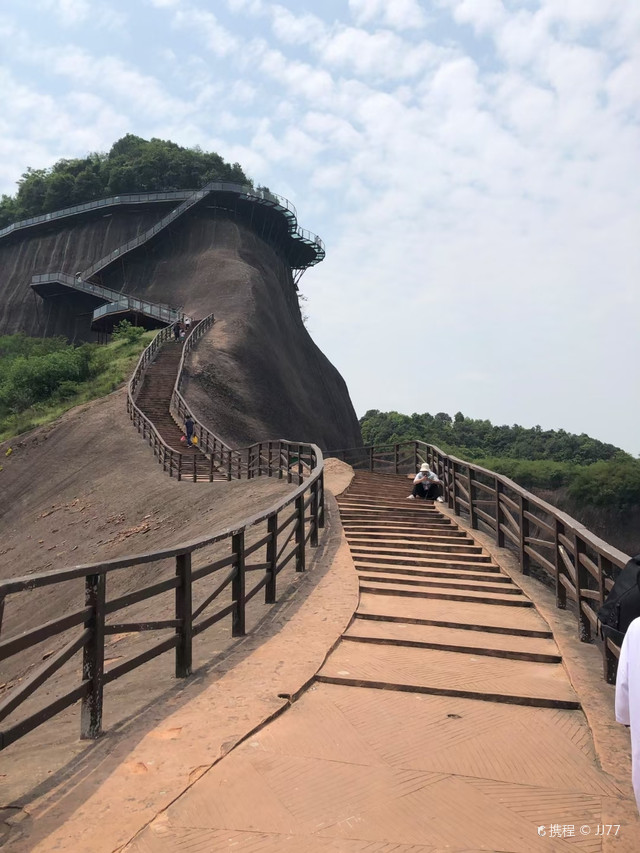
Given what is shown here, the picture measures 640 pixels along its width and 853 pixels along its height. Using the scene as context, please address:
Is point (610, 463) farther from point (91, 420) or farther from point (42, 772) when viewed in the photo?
point (42, 772)

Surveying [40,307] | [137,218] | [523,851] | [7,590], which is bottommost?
[523,851]

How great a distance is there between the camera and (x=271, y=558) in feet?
24.1

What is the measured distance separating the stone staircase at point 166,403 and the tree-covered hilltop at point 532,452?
91.4 ft

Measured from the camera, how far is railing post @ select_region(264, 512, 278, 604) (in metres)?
7.33

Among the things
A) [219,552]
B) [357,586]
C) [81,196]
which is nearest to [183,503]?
[219,552]

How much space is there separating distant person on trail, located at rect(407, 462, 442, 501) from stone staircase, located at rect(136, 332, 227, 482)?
7.84 meters

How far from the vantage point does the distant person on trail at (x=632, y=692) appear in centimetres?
248

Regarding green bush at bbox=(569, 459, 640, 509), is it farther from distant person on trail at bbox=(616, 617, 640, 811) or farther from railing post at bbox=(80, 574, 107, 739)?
distant person on trail at bbox=(616, 617, 640, 811)

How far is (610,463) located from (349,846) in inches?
1948

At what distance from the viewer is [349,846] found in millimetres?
2922

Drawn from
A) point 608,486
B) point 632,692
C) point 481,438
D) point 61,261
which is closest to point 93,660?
point 632,692

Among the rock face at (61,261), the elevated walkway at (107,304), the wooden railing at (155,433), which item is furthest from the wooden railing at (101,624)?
the rock face at (61,261)

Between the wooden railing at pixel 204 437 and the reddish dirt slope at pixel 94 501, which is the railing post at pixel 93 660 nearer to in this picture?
the reddish dirt slope at pixel 94 501

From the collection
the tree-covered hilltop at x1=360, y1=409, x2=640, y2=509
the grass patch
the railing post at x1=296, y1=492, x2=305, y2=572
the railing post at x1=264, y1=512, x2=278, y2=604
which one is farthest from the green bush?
the railing post at x1=264, y1=512, x2=278, y2=604
